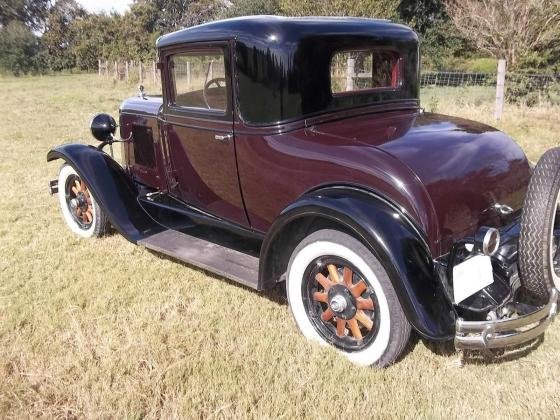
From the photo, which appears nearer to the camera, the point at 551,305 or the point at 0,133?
the point at 551,305

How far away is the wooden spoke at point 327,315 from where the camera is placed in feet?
8.79

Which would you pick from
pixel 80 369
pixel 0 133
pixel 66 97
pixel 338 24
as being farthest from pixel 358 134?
pixel 66 97

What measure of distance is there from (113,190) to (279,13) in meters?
22.3

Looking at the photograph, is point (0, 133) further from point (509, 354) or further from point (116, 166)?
point (509, 354)

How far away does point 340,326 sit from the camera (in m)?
2.64

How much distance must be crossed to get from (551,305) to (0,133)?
10457mm

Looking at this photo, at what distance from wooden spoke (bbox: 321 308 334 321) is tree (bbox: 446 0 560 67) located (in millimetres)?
12156

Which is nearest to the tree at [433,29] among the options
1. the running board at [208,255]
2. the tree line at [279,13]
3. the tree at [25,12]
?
the tree line at [279,13]

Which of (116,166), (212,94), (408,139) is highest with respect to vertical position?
(212,94)

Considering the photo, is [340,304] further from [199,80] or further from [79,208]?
[79,208]

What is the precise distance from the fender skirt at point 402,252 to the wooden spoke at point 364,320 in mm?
307

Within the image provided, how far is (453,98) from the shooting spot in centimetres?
1030

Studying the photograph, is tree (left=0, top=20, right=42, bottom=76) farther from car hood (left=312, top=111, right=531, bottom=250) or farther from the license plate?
the license plate

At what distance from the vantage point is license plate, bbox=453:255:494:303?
2.32 m
